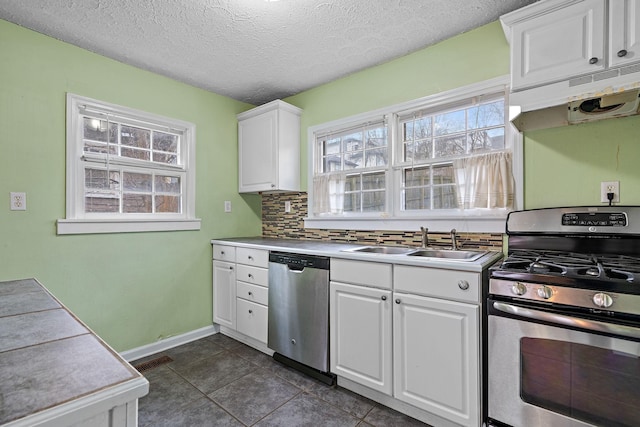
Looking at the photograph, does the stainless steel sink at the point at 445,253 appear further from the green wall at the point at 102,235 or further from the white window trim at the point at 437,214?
the green wall at the point at 102,235

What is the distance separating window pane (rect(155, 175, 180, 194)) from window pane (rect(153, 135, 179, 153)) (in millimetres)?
253

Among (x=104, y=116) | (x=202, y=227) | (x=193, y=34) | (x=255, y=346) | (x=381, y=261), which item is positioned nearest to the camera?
(x=381, y=261)

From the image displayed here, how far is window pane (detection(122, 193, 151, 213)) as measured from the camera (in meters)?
2.65

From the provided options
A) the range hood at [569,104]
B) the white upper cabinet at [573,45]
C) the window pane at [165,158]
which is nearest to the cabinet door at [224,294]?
the window pane at [165,158]

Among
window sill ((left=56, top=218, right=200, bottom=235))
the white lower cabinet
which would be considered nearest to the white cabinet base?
the white lower cabinet

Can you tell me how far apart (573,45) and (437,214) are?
3.87ft

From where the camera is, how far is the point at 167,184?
291 centimetres

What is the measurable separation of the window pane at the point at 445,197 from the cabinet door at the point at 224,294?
1835mm

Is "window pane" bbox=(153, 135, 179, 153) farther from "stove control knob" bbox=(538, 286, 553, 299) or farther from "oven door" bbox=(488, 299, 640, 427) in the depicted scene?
"stove control knob" bbox=(538, 286, 553, 299)

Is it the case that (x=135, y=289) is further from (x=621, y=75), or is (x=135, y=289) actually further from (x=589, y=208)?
(x=621, y=75)

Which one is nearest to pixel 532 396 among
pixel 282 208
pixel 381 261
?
pixel 381 261

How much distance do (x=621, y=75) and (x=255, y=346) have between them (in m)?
2.92

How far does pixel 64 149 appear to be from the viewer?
228 centimetres

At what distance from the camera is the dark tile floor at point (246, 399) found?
180cm
